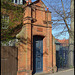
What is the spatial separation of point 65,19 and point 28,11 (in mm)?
4698

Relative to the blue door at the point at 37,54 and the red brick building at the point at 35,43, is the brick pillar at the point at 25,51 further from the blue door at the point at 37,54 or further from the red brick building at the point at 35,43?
the blue door at the point at 37,54

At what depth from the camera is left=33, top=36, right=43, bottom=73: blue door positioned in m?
10.0

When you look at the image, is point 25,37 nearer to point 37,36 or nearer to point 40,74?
point 37,36

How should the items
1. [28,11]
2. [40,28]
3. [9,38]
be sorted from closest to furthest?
[9,38] < [28,11] < [40,28]

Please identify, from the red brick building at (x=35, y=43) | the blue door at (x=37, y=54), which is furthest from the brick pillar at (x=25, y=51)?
the blue door at (x=37, y=54)

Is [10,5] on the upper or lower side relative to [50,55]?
upper

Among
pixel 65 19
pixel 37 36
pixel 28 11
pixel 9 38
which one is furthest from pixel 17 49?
pixel 65 19

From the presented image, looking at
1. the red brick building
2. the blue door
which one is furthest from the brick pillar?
the blue door

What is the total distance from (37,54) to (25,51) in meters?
1.55

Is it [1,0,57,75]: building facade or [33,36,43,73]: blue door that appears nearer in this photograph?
[1,0,57,75]: building facade

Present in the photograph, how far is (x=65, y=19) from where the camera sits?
1242cm

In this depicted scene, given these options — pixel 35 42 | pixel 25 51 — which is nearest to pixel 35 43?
pixel 35 42

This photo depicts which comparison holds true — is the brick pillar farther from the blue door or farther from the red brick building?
the blue door

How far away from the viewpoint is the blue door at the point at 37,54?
10016 mm
